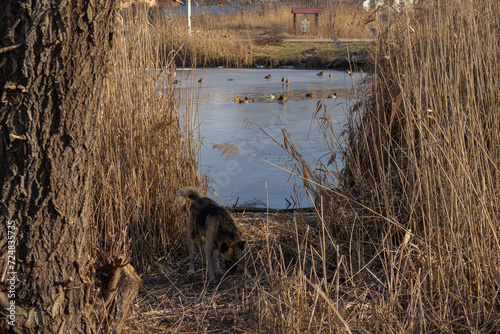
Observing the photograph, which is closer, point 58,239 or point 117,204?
point 58,239

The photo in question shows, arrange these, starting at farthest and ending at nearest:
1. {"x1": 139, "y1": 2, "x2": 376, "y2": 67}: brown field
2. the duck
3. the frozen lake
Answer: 1. {"x1": 139, "y1": 2, "x2": 376, "y2": 67}: brown field
2. the duck
3. the frozen lake

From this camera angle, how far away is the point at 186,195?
3.49 metres

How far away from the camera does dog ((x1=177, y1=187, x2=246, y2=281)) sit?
3.15m

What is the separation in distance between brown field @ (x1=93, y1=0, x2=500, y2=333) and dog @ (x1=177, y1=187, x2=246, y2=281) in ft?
0.38

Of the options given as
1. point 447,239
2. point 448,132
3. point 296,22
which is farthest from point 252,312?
point 296,22

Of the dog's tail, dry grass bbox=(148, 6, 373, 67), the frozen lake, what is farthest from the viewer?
dry grass bbox=(148, 6, 373, 67)

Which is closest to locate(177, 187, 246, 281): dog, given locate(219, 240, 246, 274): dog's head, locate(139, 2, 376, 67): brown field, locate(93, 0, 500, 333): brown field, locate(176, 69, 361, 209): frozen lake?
locate(219, 240, 246, 274): dog's head

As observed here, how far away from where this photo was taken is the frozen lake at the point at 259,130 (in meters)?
4.86

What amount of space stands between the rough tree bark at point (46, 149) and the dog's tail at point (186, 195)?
148 cm

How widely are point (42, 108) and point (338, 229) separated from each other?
222cm

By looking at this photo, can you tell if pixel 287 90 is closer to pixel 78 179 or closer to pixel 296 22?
pixel 78 179

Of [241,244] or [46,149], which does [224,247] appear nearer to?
[241,244]

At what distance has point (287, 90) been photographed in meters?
10.5

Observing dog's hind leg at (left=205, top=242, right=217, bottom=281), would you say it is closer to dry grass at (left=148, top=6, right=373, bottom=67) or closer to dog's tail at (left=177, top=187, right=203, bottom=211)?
dog's tail at (left=177, top=187, right=203, bottom=211)
